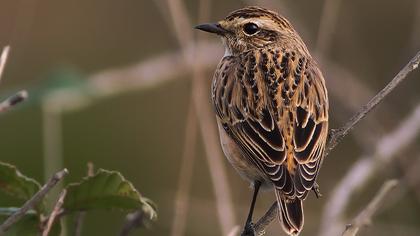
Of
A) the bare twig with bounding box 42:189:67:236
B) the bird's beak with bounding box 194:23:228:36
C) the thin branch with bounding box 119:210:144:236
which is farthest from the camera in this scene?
the bird's beak with bounding box 194:23:228:36

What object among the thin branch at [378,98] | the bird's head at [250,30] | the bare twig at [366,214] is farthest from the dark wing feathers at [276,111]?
the bare twig at [366,214]

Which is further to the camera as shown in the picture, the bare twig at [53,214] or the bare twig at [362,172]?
the bare twig at [362,172]

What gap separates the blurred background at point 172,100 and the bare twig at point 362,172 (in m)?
0.02

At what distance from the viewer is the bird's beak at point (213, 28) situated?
220 inches

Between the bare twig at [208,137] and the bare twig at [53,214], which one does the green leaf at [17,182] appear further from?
the bare twig at [208,137]

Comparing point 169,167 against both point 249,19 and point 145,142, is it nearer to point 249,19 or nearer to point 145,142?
point 145,142

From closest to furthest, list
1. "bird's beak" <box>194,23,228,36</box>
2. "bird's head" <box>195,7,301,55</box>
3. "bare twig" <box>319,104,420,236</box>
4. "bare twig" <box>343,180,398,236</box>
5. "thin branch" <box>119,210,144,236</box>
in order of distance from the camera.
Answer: "thin branch" <box>119,210,144,236</box>
"bare twig" <box>343,180,398,236</box>
"bare twig" <box>319,104,420,236</box>
"bird's beak" <box>194,23,228,36</box>
"bird's head" <box>195,7,301,55</box>

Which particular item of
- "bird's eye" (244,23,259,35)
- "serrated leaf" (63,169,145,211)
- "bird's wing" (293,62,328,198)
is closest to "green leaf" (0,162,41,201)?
"serrated leaf" (63,169,145,211)

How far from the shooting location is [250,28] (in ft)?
19.1

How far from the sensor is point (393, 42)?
1055cm

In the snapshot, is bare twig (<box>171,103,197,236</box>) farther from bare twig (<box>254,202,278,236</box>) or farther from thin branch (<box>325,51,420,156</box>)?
thin branch (<box>325,51,420,156</box>)

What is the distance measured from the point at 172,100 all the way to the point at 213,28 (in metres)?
6.13

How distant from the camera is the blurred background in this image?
5645 millimetres

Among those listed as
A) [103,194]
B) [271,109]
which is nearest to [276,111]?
[271,109]
